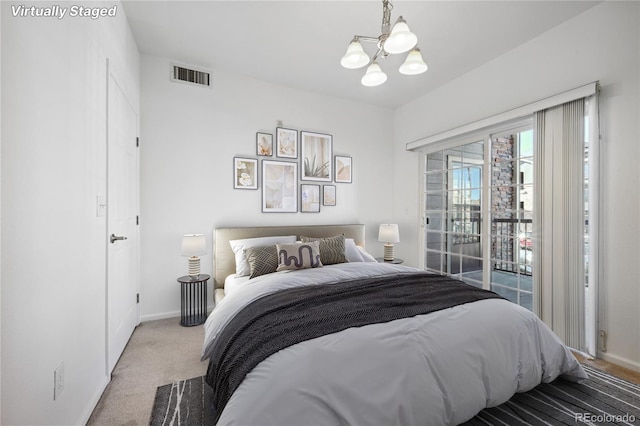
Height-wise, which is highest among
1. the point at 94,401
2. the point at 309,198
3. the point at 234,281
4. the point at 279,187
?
the point at 279,187

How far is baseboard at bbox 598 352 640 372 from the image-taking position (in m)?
2.10

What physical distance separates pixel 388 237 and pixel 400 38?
8.67 ft

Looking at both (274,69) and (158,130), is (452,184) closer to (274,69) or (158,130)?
(274,69)

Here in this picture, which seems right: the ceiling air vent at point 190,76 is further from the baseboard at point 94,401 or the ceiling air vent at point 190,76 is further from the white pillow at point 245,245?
the baseboard at point 94,401

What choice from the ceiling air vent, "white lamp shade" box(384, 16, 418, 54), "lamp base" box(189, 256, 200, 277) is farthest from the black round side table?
"white lamp shade" box(384, 16, 418, 54)

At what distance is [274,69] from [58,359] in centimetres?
313

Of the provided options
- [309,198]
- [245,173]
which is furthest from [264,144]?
[309,198]

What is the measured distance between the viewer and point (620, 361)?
2.16 meters

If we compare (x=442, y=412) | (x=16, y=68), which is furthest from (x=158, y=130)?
(x=442, y=412)

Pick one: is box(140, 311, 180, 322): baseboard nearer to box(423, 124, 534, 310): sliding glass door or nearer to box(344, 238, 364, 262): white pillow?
box(344, 238, 364, 262): white pillow

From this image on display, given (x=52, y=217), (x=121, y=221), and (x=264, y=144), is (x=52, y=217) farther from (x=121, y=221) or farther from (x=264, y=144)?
(x=264, y=144)

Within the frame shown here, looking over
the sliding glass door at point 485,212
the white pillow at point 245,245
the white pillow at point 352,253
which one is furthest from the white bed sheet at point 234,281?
the sliding glass door at point 485,212

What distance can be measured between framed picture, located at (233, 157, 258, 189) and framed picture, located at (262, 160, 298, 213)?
11cm

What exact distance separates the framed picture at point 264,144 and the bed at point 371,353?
1881 mm
